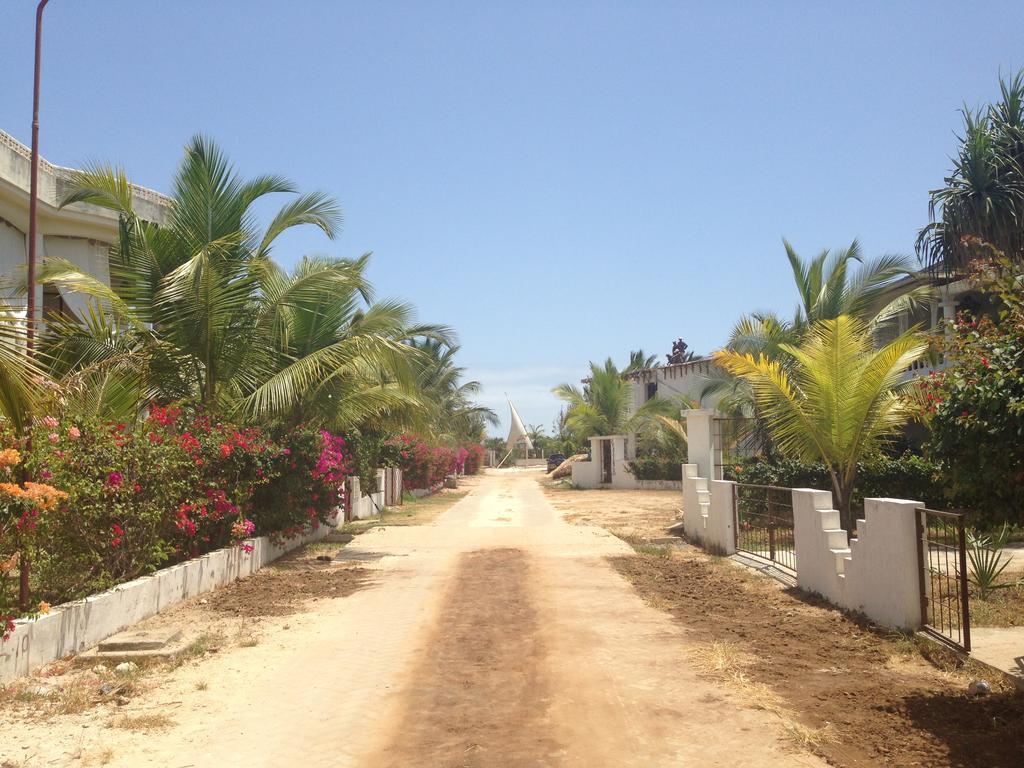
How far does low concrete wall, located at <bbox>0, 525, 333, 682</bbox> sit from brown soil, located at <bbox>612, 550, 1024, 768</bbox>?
5727 millimetres

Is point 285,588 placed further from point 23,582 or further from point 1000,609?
point 1000,609

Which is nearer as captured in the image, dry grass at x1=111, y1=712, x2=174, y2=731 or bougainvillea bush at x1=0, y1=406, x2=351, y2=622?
dry grass at x1=111, y1=712, x2=174, y2=731

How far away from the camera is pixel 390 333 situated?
18.5 metres

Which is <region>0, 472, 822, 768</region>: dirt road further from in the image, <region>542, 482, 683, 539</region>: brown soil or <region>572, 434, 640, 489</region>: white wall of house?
<region>572, 434, 640, 489</region>: white wall of house

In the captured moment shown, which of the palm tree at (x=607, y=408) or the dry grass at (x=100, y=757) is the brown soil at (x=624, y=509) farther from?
the dry grass at (x=100, y=757)

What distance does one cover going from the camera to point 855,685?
6.52 meters

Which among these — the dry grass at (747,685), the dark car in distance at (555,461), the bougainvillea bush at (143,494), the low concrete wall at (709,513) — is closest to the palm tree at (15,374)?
the bougainvillea bush at (143,494)

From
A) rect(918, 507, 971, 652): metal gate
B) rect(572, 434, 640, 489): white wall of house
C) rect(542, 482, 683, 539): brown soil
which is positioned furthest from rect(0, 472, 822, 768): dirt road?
rect(572, 434, 640, 489): white wall of house

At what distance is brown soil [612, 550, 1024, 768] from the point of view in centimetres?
511

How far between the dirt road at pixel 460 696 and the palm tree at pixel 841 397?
15.4 ft

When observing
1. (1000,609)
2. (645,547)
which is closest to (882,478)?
(645,547)

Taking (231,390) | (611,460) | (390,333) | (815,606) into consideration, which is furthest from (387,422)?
(611,460)

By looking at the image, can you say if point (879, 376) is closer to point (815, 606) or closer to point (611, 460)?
point (815, 606)

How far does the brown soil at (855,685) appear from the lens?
5.11 metres
